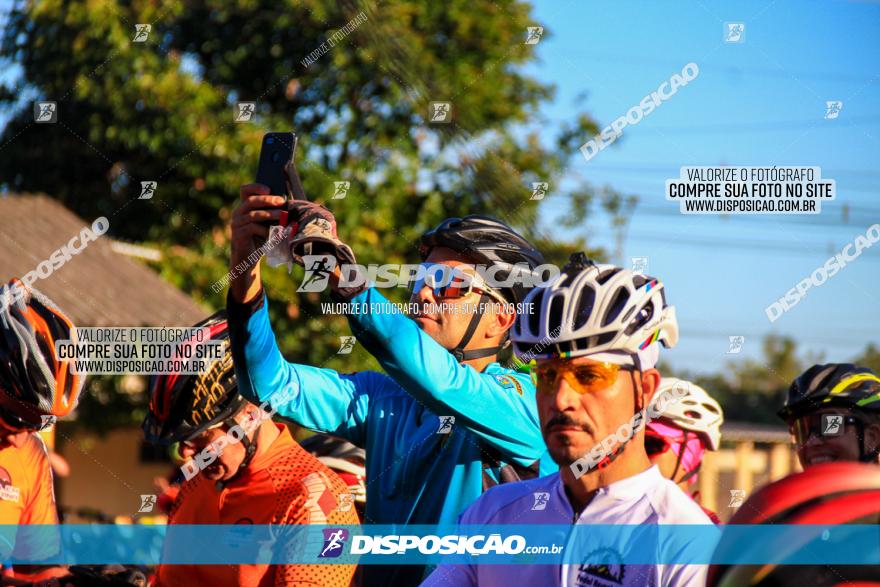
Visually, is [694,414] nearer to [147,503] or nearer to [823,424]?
[823,424]

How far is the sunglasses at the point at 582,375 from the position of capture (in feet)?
9.68

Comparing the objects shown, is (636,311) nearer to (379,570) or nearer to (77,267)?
(379,570)

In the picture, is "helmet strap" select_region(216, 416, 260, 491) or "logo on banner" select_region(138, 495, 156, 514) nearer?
"helmet strap" select_region(216, 416, 260, 491)

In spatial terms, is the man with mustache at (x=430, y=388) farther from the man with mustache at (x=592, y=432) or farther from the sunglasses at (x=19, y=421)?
the sunglasses at (x=19, y=421)

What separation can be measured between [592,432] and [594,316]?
→ 295 mm

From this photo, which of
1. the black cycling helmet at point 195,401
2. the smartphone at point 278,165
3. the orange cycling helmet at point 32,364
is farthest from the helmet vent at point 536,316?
the orange cycling helmet at point 32,364

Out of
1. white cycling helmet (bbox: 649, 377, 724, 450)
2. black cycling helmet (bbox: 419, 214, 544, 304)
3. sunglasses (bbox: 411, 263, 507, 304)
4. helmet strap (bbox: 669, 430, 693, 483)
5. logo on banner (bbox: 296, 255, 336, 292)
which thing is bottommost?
helmet strap (bbox: 669, 430, 693, 483)

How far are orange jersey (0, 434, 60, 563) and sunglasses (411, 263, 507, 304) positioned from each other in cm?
190

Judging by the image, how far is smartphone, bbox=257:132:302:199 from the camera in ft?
10.7

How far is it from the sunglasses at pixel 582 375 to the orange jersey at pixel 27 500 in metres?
2.64

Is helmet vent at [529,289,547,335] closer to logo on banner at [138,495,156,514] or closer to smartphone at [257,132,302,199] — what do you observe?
smartphone at [257,132,302,199]

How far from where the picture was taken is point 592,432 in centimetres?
290

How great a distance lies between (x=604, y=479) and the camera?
2.89m

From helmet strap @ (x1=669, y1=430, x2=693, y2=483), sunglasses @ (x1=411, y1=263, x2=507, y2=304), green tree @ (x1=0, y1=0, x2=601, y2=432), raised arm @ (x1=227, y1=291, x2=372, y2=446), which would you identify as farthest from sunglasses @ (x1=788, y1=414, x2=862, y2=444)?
green tree @ (x1=0, y1=0, x2=601, y2=432)
